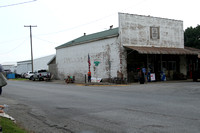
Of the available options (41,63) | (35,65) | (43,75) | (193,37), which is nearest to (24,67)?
(35,65)

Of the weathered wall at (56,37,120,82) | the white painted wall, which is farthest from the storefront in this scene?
the white painted wall

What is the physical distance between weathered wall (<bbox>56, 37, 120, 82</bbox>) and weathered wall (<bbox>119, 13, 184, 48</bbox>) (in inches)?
77.4

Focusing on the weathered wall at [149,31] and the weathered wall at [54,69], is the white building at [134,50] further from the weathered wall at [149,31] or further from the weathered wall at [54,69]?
the weathered wall at [54,69]

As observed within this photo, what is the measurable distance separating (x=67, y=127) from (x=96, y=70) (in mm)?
24739

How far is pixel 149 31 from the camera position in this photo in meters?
30.5

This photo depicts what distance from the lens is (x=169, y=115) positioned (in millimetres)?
7750

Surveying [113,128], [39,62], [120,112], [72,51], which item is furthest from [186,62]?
[39,62]

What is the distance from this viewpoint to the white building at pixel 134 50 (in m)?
27.9

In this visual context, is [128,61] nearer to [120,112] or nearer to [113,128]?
[120,112]

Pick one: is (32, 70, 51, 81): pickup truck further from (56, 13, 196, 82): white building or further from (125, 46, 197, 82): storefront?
(125, 46, 197, 82): storefront

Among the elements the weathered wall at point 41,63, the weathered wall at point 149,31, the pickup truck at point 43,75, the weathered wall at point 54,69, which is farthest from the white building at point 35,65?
the weathered wall at point 149,31

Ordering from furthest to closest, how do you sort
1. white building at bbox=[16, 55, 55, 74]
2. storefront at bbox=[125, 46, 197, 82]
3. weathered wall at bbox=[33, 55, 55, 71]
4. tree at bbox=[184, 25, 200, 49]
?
tree at bbox=[184, 25, 200, 49] → white building at bbox=[16, 55, 55, 74] → weathered wall at bbox=[33, 55, 55, 71] → storefront at bbox=[125, 46, 197, 82]

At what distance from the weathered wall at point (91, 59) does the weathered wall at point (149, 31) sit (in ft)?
6.45

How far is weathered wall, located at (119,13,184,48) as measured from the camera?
28328 millimetres
